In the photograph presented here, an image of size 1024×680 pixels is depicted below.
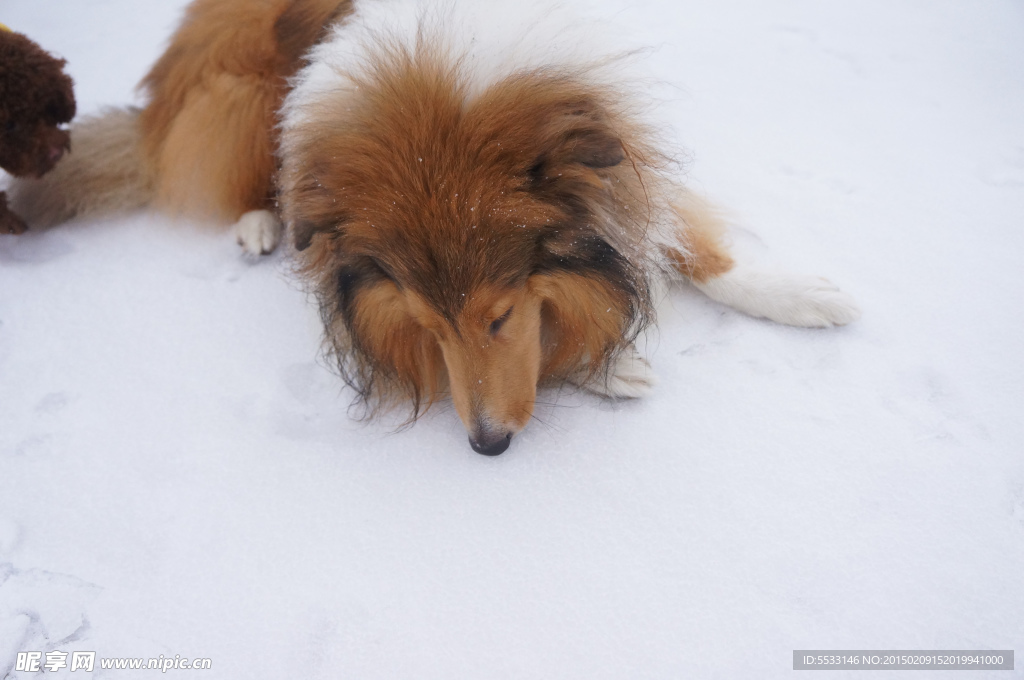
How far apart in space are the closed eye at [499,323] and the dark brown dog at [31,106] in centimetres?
197

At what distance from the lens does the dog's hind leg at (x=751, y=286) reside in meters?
2.08

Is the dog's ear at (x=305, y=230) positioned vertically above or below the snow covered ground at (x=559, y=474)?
above

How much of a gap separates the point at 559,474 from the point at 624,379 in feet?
1.25

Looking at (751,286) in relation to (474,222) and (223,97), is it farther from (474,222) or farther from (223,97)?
(223,97)

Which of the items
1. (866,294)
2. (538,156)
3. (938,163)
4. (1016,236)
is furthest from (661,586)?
(938,163)

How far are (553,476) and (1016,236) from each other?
199cm

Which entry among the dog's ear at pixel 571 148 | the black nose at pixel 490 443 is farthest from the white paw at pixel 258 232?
the dog's ear at pixel 571 148

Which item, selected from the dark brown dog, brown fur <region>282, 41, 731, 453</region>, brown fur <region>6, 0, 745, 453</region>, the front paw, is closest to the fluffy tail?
the front paw

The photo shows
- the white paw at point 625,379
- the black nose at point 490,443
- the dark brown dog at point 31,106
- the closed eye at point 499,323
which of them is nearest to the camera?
the closed eye at point 499,323

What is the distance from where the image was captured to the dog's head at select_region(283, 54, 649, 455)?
1.43m

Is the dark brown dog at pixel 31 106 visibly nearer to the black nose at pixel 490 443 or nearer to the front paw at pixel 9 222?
the front paw at pixel 9 222

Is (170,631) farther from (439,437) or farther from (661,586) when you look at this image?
(661,586)

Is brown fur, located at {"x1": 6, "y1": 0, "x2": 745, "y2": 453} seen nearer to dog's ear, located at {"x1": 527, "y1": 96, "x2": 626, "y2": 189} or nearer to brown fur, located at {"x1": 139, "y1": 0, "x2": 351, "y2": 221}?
dog's ear, located at {"x1": 527, "y1": 96, "x2": 626, "y2": 189}

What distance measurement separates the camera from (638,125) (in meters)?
1.69
